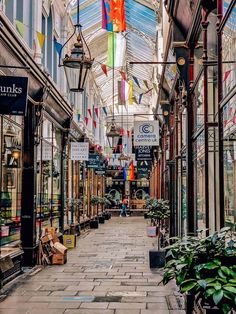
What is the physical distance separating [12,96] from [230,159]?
14.6 feet

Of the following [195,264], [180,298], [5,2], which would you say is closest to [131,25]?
[5,2]

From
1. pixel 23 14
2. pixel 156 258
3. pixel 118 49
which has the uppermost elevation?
pixel 118 49

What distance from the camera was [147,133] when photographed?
18.7 meters

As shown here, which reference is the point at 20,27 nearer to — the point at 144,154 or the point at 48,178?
the point at 48,178

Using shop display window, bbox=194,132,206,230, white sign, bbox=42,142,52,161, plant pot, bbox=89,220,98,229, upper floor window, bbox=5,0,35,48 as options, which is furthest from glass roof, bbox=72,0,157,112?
shop display window, bbox=194,132,206,230

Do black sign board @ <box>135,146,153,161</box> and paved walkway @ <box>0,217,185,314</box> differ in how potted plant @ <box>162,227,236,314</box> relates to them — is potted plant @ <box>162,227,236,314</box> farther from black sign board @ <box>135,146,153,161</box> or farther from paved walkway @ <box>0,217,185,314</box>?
black sign board @ <box>135,146,153,161</box>

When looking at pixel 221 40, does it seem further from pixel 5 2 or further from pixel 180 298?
pixel 5 2

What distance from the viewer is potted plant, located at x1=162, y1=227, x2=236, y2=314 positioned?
3.35 meters

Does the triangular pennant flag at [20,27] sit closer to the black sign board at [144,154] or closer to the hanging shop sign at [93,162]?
the hanging shop sign at [93,162]

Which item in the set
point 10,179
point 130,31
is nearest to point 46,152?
point 10,179

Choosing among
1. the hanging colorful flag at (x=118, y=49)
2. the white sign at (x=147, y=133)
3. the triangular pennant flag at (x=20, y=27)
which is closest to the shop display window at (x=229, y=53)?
the triangular pennant flag at (x=20, y=27)

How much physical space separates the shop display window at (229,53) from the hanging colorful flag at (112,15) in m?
8.94

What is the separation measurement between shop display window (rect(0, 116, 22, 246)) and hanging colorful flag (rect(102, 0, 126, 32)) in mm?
4437

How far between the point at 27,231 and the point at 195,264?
8.24 meters
